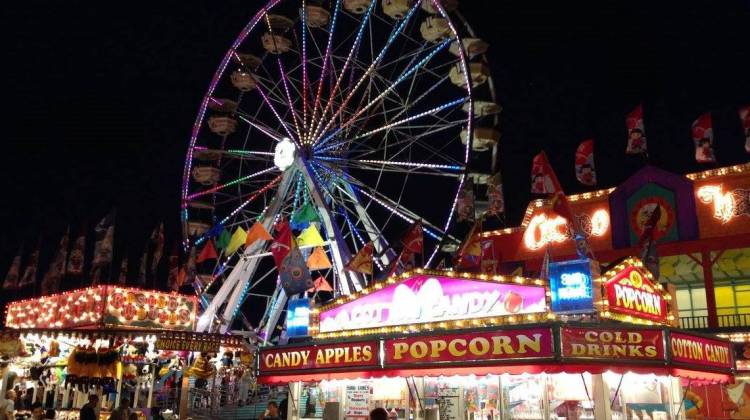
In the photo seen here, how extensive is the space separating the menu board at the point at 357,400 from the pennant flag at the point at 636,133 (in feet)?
50.5

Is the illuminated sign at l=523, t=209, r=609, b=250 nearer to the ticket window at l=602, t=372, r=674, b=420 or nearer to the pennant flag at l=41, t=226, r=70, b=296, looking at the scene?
the ticket window at l=602, t=372, r=674, b=420

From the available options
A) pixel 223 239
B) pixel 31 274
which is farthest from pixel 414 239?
pixel 31 274

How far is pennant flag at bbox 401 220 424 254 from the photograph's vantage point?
17.0 m

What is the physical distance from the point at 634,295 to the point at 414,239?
6.53m

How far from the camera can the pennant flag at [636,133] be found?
964 inches

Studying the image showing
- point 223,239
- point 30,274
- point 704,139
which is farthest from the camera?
point 30,274

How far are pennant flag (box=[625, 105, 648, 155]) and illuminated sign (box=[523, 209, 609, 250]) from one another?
248 cm

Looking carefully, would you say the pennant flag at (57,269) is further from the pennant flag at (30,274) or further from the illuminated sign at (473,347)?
the illuminated sign at (473,347)

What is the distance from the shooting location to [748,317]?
2562 centimetres

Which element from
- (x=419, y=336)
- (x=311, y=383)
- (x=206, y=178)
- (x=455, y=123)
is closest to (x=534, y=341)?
(x=419, y=336)

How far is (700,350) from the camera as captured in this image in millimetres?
11406

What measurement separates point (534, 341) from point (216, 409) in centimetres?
1683

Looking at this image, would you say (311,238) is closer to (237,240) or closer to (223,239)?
(237,240)

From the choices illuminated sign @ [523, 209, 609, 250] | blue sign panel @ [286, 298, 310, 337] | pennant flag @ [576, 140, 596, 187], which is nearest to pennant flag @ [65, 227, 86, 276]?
blue sign panel @ [286, 298, 310, 337]
